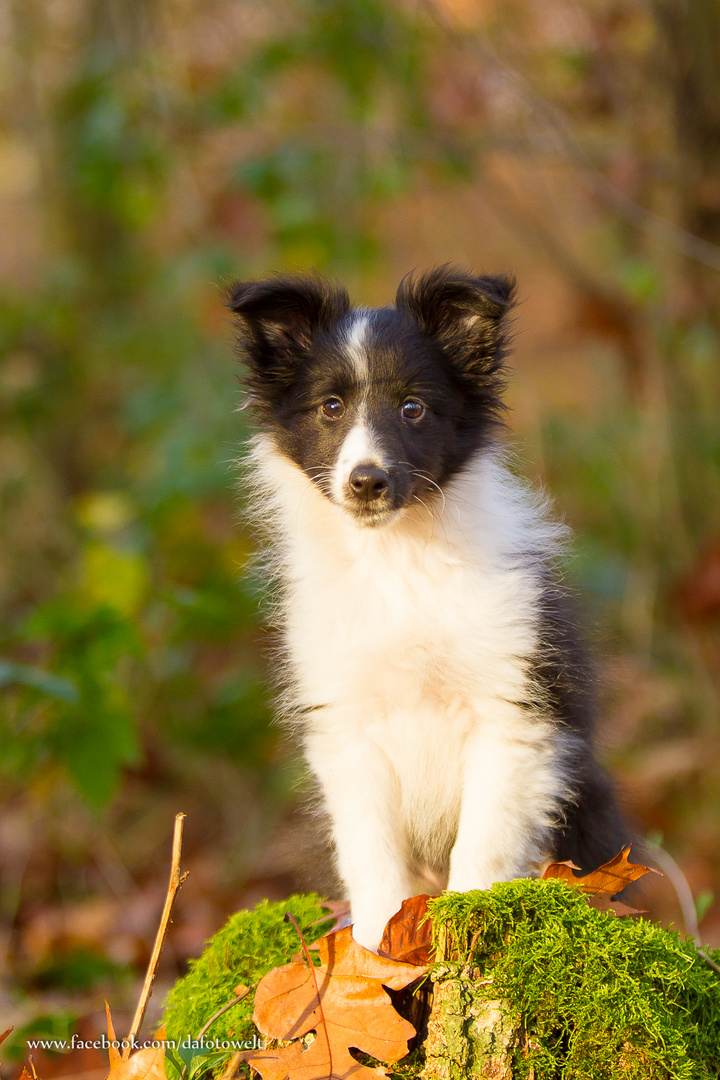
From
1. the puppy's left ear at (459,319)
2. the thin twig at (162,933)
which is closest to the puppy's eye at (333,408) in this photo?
the puppy's left ear at (459,319)

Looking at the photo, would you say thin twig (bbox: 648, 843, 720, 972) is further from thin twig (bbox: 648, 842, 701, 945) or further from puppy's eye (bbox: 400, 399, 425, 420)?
puppy's eye (bbox: 400, 399, 425, 420)

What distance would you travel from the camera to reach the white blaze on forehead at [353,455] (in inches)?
109

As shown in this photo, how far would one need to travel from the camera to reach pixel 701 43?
5.68 metres

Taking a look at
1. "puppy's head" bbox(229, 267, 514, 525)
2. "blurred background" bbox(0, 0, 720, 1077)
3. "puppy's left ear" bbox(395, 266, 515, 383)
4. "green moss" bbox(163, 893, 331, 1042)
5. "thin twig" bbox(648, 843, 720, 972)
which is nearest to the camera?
"green moss" bbox(163, 893, 331, 1042)

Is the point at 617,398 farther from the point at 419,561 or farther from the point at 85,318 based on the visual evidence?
the point at 419,561

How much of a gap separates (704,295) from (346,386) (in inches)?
158

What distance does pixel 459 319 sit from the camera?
3.05 metres

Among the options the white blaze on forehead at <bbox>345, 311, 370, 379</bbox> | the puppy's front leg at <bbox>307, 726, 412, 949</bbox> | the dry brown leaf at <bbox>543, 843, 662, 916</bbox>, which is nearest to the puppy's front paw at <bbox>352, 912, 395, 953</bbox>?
the puppy's front leg at <bbox>307, 726, 412, 949</bbox>

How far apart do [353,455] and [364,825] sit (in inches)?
42.4

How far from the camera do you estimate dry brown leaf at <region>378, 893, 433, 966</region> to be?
85.2 inches

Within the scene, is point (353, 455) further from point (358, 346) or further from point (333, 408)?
point (358, 346)

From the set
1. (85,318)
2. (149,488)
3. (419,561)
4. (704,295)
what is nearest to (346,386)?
(419,561)

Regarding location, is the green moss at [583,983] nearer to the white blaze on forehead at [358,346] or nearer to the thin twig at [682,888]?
the thin twig at [682,888]

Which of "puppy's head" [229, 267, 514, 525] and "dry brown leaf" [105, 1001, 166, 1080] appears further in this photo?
"puppy's head" [229, 267, 514, 525]
